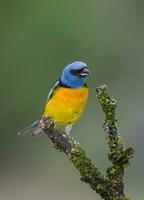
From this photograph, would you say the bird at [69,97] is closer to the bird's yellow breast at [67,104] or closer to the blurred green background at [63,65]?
the bird's yellow breast at [67,104]

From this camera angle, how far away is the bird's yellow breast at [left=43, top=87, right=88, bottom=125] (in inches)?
202

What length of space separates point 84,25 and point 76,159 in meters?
12.4

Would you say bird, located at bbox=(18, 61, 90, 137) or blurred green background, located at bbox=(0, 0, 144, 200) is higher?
blurred green background, located at bbox=(0, 0, 144, 200)

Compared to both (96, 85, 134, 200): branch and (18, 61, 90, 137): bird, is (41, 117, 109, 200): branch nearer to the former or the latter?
(96, 85, 134, 200): branch

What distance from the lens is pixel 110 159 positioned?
107 inches

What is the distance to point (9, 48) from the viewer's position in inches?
591

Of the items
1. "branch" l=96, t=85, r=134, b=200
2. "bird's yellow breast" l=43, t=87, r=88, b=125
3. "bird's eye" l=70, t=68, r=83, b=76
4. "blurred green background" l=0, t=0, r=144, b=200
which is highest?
"blurred green background" l=0, t=0, r=144, b=200

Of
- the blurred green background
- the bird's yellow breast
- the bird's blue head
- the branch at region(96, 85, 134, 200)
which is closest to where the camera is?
the branch at region(96, 85, 134, 200)

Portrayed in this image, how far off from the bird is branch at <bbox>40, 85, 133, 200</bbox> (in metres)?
2.11

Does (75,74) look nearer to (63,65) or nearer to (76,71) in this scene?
(76,71)

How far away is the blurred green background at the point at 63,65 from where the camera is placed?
14523 millimetres

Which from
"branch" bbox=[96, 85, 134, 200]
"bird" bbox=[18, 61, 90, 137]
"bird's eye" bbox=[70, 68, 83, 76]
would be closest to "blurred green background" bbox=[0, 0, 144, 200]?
"bird" bbox=[18, 61, 90, 137]

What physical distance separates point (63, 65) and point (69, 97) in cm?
894

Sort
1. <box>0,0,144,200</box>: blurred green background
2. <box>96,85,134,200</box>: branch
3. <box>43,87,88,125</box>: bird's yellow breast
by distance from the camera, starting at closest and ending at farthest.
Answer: <box>96,85,134,200</box>: branch < <box>43,87,88,125</box>: bird's yellow breast < <box>0,0,144,200</box>: blurred green background
